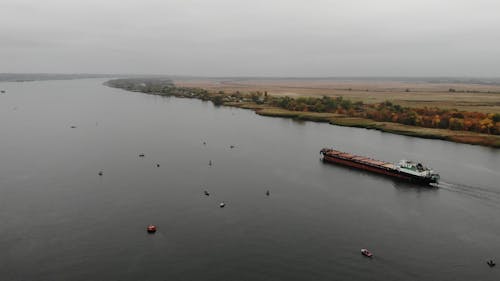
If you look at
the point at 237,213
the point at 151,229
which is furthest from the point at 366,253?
the point at 151,229

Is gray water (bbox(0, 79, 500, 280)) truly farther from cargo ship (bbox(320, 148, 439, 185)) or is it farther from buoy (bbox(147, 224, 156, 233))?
cargo ship (bbox(320, 148, 439, 185))

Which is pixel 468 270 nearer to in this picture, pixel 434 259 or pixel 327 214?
pixel 434 259

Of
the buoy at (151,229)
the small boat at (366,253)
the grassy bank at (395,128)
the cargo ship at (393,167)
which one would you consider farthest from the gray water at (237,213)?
the grassy bank at (395,128)

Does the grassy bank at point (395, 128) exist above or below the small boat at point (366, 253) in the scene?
above

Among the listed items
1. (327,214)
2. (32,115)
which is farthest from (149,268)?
(32,115)

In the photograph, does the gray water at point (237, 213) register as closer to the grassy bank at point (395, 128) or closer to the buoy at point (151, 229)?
the buoy at point (151, 229)

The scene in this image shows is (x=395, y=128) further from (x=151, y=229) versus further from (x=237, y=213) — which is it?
(x=151, y=229)
